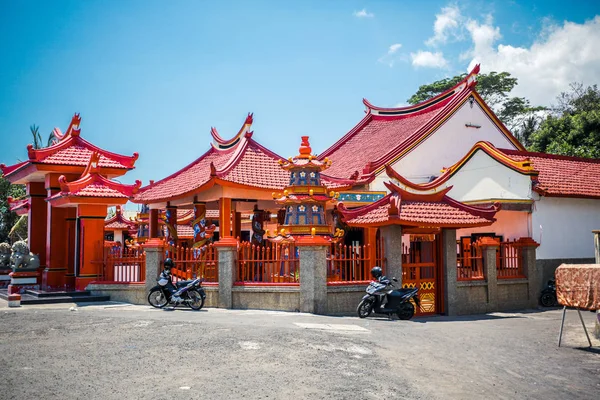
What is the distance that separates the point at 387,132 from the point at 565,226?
30.2ft

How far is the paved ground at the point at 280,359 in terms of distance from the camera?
700 centimetres

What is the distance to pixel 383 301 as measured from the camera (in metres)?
13.8

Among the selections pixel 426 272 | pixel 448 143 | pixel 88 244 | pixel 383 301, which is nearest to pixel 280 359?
pixel 383 301

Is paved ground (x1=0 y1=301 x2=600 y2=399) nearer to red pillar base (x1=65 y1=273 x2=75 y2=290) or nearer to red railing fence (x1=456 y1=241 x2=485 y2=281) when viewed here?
red railing fence (x1=456 y1=241 x2=485 y2=281)

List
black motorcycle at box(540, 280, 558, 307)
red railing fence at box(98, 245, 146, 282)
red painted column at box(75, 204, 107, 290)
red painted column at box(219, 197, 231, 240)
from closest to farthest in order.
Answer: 1. red railing fence at box(98, 245, 146, 282)
2. red painted column at box(219, 197, 231, 240)
3. red painted column at box(75, 204, 107, 290)
4. black motorcycle at box(540, 280, 558, 307)

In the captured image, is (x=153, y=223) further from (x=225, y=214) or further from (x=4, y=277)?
(x=4, y=277)

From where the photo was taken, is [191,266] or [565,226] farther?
[565,226]

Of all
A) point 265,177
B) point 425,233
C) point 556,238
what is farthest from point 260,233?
point 556,238

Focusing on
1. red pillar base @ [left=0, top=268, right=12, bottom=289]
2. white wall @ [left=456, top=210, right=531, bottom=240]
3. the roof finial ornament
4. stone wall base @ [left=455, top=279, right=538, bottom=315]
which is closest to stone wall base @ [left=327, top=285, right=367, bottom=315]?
stone wall base @ [left=455, top=279, right=538, bottom=315]

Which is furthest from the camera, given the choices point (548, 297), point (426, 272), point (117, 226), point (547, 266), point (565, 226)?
point (117, 226)

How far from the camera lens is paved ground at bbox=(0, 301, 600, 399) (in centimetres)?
700

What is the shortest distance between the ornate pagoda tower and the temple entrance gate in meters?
2.14

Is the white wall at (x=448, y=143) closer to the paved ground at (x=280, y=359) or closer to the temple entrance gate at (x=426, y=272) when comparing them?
the temple entrance gate at (x=426, y=272)

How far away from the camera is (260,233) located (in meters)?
19.7
